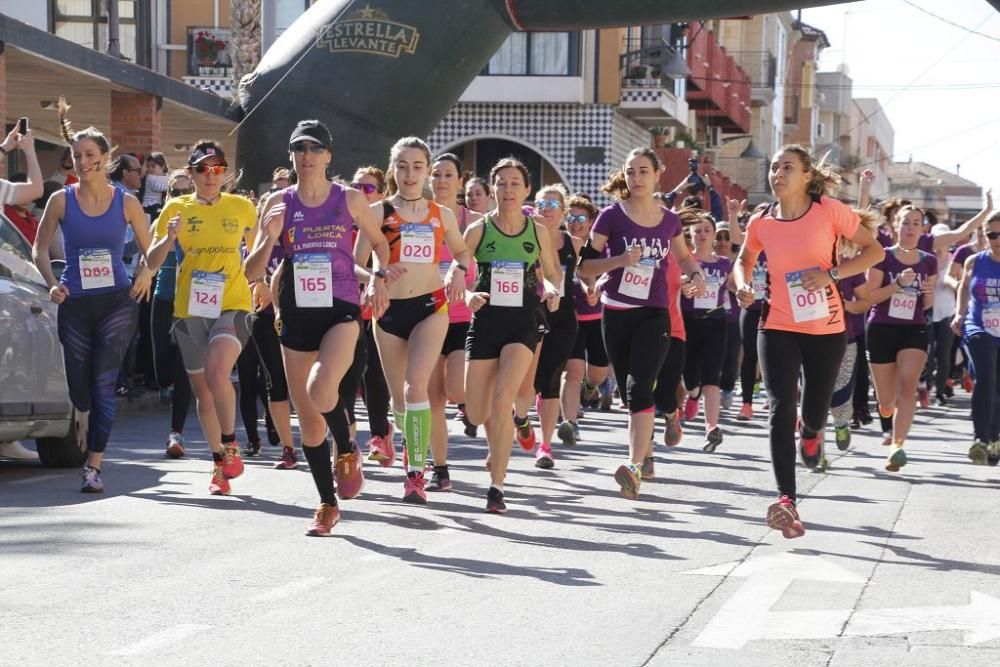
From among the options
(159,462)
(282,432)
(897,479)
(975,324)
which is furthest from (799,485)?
(159,462)

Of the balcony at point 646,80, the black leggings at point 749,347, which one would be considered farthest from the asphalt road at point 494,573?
the balcony at point 646,80

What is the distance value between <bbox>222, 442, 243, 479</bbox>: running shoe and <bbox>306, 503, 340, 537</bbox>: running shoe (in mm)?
1770

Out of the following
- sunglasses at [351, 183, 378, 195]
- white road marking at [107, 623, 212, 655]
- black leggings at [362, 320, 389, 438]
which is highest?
sunglasses at [351, 183, 378, 195]

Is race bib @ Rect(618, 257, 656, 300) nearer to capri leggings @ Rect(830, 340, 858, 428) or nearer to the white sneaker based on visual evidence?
capri leggings @ Rect(830, 340, 858, 428)

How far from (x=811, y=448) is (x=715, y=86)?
3697 centimetres

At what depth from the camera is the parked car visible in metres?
10.2

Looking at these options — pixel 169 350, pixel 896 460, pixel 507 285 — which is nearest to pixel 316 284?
pixel 507 285

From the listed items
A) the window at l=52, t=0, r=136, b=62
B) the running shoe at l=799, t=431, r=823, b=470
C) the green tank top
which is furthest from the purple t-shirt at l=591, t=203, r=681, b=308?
the window at l=52, t=0, r=136, b=62

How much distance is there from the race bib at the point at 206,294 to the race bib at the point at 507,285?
1578 millimetres

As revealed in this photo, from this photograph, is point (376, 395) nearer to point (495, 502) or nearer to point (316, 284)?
point (495, 502)

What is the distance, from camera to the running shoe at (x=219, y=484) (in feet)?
31.9

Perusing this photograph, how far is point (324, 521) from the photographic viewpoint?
319 inches

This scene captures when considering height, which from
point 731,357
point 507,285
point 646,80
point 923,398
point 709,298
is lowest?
point 923,398

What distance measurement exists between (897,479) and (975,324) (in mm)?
1431
